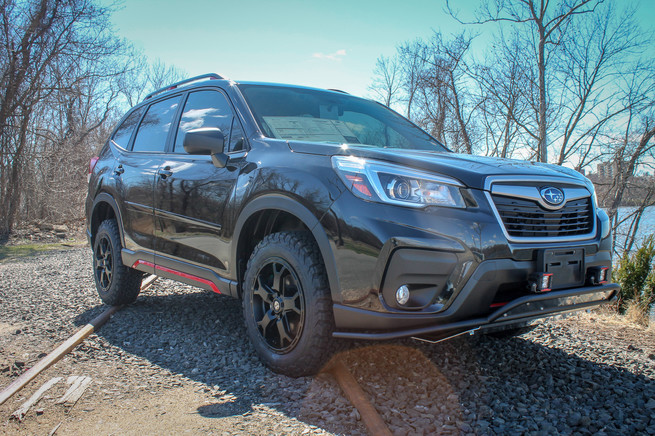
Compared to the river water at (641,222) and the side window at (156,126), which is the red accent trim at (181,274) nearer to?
the side window at (156,126)

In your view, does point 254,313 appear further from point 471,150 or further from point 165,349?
point 471,150

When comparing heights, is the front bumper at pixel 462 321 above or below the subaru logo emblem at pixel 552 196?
below

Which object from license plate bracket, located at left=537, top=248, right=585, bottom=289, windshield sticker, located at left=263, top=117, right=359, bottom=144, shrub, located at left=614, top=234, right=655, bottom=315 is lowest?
shrub, located at left=614, top=234, right=655, bottom=315

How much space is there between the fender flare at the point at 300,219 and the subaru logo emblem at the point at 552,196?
3.86 feet

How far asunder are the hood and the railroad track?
48.4 inches

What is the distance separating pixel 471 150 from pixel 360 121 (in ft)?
54.4

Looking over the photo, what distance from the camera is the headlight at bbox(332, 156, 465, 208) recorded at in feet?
8.14

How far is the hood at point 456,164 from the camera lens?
257cm

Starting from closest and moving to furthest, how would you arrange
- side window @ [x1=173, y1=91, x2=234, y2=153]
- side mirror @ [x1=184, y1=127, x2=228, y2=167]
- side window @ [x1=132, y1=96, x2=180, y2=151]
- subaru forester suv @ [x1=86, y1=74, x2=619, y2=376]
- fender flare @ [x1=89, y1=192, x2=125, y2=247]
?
1. subaru forester suv @ [x1=86, y1=74, x2=619, y2=376]
2. side mirror @ [x1=184, y1=127, x2=228, y2=167]
3. side window @ [x1=173, y1=91, x2=234, y2=153]
4. side window @ [x1=132, y1=96, x2=180, y2=151]
5. fender flare @ [x1=89, y1=192, x2=125, y2=247]

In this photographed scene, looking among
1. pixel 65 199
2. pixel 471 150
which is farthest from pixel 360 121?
pixel 65 199

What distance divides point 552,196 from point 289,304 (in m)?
1.58

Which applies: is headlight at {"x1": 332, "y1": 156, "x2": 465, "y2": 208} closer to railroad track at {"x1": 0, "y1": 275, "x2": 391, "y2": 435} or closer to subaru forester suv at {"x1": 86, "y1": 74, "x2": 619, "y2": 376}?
subaru forester suv at {"x1": 86, "y1": 74, "x2": 619, "y2": 376}

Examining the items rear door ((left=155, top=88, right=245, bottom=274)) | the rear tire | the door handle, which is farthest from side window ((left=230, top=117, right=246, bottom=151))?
the rear tire

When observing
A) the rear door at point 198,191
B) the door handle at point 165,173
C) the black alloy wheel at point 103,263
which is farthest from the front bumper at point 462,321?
the black alloy wheel at point 103,263
